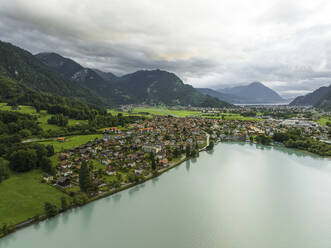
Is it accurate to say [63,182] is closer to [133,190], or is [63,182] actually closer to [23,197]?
[23,197]

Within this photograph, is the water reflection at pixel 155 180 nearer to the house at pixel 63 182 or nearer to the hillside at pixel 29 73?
the house at pixel 63 182

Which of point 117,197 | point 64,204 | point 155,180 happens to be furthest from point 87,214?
point 155,180

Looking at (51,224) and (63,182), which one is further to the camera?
(63,182)

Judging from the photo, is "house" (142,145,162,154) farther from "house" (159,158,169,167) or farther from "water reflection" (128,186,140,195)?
"water reflection" (128,186,140,195)

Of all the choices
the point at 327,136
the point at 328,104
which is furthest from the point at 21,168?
the point at 328,104

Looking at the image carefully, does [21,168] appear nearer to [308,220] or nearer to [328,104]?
[308,220]

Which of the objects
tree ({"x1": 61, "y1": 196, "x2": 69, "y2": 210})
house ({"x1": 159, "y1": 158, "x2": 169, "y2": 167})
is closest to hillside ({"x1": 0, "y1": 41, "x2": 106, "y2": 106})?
house ({"x1": 159, "y1": 158, "x2": 169, "y2": 167})

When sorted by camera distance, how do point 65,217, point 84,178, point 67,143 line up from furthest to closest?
1. point 67,143
2. point 84,178
3. point 65,217
